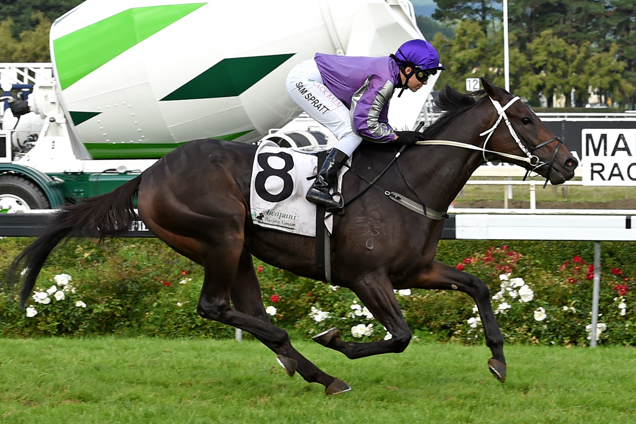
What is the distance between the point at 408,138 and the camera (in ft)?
17.3

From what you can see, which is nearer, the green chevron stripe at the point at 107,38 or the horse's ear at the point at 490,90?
the horse's ear at the point at 490,90

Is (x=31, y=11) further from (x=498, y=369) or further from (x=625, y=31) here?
(x=498, y=369)

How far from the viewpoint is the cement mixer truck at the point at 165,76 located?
9.34 meters

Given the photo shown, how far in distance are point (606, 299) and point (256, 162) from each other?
3094mm

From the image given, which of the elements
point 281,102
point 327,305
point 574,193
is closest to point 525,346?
point 327,305

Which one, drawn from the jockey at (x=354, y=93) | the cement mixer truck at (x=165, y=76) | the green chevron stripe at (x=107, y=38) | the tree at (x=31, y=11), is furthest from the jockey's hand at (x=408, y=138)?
the tree at (x=31, y=11)

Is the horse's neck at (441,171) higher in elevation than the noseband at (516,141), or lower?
lower

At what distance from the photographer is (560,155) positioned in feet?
16.6

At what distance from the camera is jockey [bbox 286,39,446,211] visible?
16.6ft

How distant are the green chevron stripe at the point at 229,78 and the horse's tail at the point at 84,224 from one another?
13.3 feet

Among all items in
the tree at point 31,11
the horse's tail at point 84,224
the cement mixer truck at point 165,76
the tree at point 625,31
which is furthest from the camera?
the tree at point 31,11

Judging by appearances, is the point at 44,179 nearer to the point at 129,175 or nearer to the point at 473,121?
the point at 129,175

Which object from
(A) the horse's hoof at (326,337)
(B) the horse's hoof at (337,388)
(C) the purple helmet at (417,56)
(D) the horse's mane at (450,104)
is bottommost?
(B) the horse's hoof at (337,388)

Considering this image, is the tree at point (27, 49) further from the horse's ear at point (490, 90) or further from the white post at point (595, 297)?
the horse's ear at point (490, 90)
